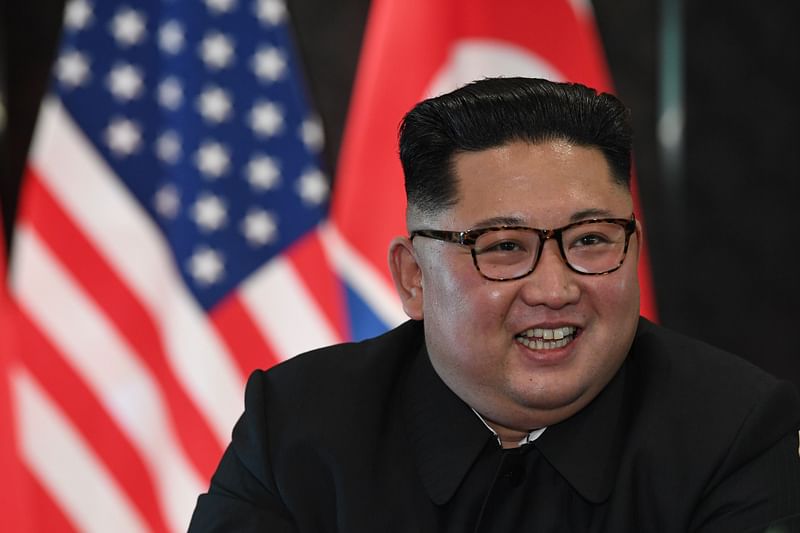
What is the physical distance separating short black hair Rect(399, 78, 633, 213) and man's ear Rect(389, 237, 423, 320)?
4.5 inches

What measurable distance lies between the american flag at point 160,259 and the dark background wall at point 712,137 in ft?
0.99

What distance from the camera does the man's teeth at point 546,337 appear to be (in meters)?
1.45

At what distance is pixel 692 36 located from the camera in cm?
339

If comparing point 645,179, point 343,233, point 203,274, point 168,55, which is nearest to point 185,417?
point 203,274

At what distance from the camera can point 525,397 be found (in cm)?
148

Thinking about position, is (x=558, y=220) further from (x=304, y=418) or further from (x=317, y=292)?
(x=317, y=292)

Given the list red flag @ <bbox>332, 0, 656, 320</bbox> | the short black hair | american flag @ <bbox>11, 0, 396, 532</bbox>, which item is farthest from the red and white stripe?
the short black hair

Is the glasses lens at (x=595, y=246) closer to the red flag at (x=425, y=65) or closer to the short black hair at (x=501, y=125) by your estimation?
the short black hair at (x=501, y=125)

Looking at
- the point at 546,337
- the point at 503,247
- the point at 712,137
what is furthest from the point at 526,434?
the point at 712,137

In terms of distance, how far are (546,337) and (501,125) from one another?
0.30m

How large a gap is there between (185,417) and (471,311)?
5.50ft

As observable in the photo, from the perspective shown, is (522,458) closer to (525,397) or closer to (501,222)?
(525,397)

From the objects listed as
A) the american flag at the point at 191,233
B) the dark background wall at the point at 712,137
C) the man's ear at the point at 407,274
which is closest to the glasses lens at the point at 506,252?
the man's ear at the point at 407,274

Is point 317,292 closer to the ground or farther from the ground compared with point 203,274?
closer to the ground
